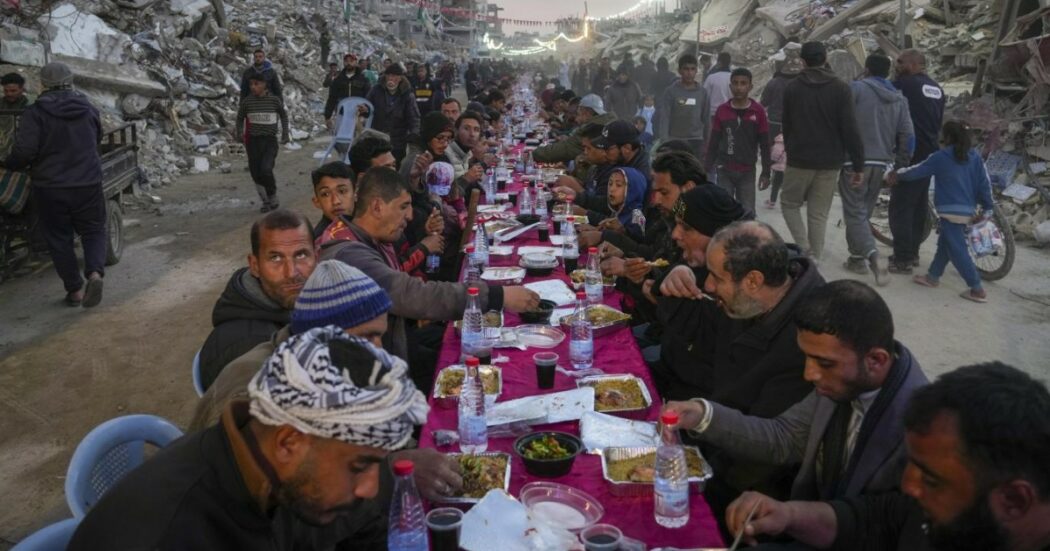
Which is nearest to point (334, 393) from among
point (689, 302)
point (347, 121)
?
point (689, 302)

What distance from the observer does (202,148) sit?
16844mm

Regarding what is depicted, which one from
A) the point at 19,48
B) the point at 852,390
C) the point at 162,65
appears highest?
the point at 19,48

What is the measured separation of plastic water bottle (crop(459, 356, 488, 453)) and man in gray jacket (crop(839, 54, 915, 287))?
6.76 metres

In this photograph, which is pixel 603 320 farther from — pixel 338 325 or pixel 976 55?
pixel 976 55

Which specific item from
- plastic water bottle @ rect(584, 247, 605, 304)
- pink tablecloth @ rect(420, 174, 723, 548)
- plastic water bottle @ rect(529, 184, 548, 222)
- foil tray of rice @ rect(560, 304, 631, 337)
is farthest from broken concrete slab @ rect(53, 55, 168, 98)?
foil tray of rice @ rect(560, 304, 631, 337)

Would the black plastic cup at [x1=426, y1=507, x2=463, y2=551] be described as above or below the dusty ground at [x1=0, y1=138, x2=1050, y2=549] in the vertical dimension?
above

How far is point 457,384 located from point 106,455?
1.52 m

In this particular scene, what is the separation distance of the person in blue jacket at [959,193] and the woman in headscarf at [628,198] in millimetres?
3302

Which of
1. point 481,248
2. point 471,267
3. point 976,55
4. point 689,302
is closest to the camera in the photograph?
point 689,302

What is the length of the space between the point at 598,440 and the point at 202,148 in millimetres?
16024

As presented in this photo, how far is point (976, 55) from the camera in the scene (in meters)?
14.3

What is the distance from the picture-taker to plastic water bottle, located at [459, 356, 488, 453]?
315 cm

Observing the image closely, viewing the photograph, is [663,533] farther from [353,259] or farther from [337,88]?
[337,88]

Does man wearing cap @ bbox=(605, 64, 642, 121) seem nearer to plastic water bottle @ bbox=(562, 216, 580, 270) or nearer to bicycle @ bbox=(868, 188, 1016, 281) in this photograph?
bicycle @ bbox=(868, 188, 1016, 281)
